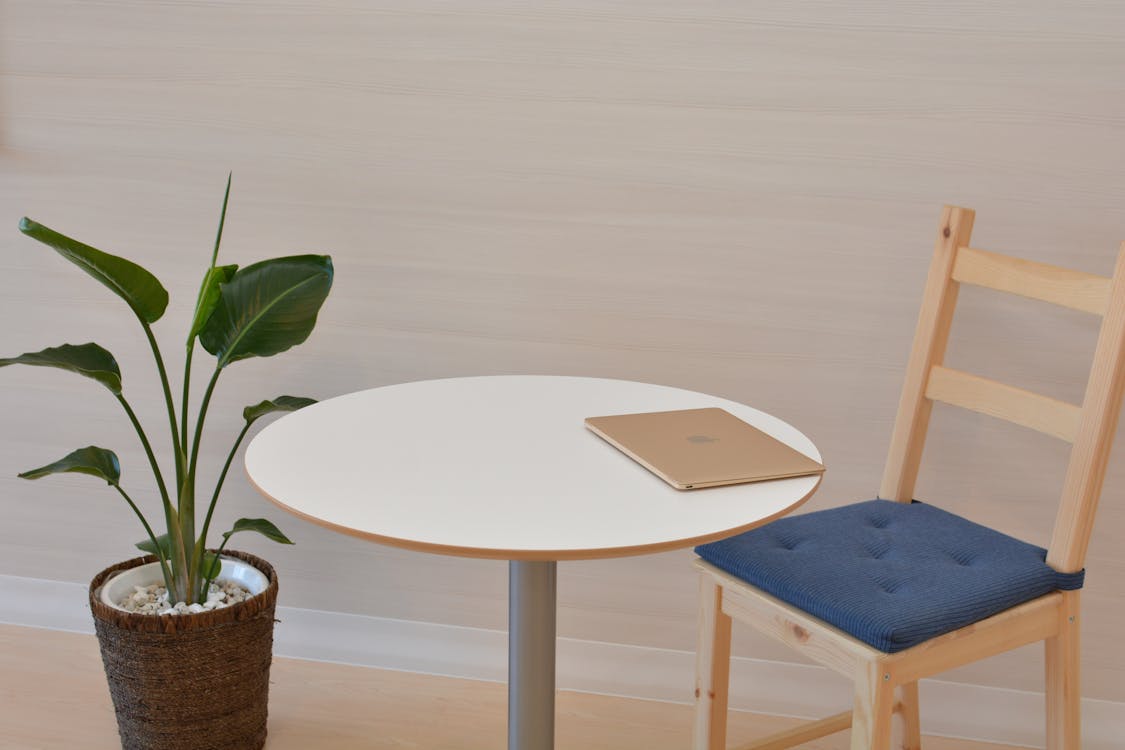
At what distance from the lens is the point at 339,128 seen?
232 cm

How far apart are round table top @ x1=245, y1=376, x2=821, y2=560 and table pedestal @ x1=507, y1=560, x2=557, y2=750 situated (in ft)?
0.60

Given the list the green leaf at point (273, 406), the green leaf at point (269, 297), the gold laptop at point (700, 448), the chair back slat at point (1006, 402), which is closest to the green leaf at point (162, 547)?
the green leaf at point (273, 406)

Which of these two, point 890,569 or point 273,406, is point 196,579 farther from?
point 890,569

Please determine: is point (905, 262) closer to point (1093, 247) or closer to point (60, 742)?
point (1093, 247)

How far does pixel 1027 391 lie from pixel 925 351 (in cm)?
17

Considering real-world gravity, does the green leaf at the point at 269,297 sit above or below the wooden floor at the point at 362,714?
above

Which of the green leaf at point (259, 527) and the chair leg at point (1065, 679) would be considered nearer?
the chair leg at point (1065, 679)

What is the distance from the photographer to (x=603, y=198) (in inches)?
89.2

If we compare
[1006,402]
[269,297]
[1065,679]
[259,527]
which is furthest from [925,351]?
[259,527]

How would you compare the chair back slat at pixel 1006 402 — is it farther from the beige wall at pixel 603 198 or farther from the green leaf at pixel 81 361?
the green leaf at pixel 81 361

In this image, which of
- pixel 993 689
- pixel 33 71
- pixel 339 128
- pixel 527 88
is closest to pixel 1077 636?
pixel 993 689

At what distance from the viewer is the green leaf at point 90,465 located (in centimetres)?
201

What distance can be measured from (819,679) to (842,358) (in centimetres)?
65

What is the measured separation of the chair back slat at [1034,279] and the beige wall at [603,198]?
0.84 ft
